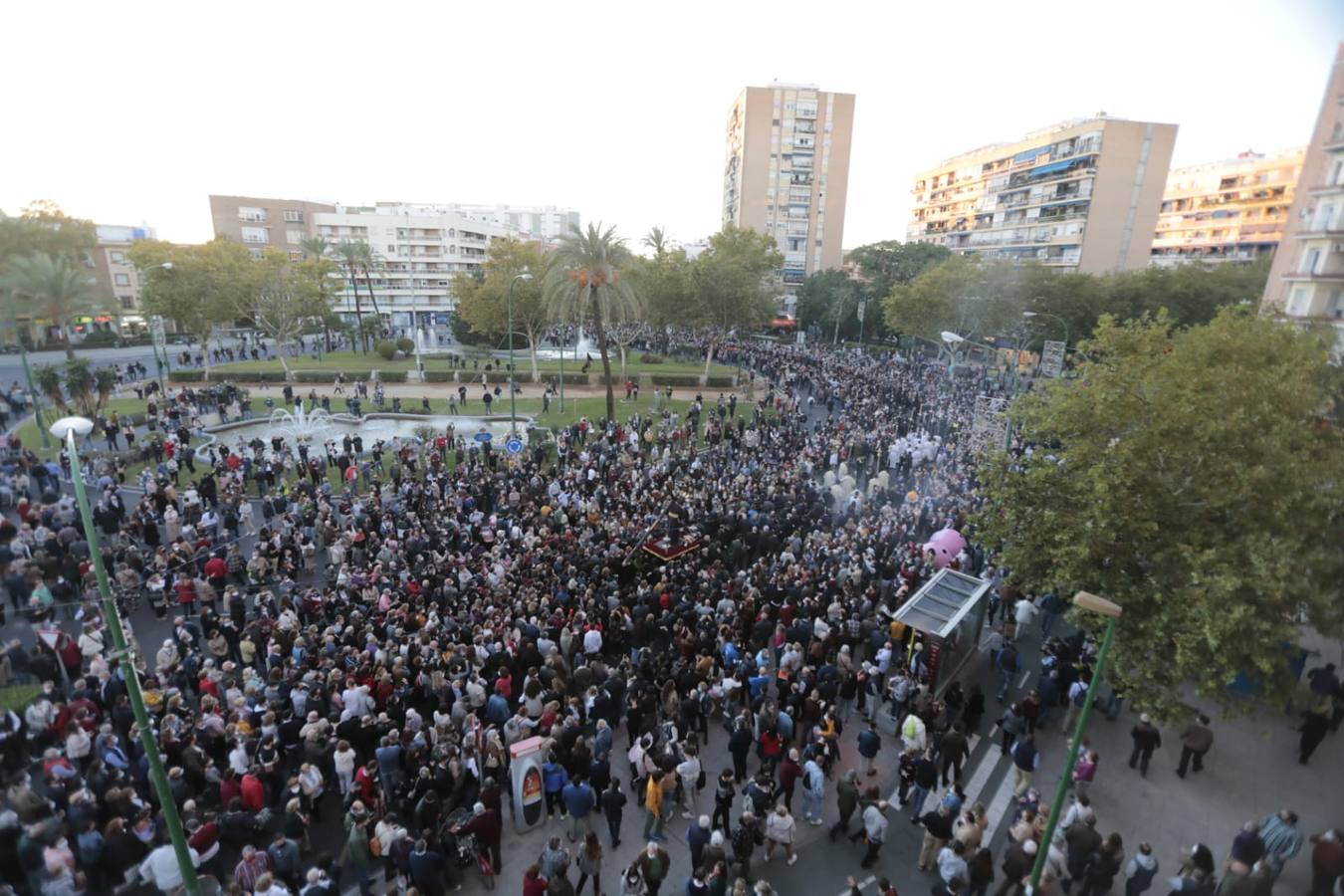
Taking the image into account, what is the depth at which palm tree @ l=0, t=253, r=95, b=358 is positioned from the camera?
37.8 ft

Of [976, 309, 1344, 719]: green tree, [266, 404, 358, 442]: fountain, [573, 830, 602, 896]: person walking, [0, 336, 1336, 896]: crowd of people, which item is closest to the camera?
[573, 830, 602, 896]: person walking

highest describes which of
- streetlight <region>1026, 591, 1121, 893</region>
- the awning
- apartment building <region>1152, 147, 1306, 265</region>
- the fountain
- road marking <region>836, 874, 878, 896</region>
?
the awning

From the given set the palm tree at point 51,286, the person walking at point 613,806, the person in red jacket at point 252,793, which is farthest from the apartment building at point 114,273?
the person walking at point 613,806

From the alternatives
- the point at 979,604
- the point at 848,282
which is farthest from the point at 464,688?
the point at 848,282

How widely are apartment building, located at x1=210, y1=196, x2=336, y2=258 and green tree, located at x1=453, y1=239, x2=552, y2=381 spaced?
151 feet

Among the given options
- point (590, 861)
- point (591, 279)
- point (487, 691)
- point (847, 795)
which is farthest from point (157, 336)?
point (847, 795)

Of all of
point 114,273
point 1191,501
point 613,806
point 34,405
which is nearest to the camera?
point 613,806

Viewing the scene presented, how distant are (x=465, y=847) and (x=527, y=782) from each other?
39.8 inches

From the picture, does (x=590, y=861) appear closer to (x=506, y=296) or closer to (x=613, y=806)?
(x=613, y=806)

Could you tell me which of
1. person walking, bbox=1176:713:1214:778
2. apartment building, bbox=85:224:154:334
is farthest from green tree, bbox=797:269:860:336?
person walking, bbox=1176:713:1214:778

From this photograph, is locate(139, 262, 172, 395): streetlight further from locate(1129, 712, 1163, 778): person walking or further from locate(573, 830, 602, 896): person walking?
locate(1129, 712, 1163, 778): person walking

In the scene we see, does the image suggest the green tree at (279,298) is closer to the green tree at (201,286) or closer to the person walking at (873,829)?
the green tree at (201,286)

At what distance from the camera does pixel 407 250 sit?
85938mm

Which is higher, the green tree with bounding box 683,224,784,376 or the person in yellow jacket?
the green tree with bounding box 683,224,784,376
